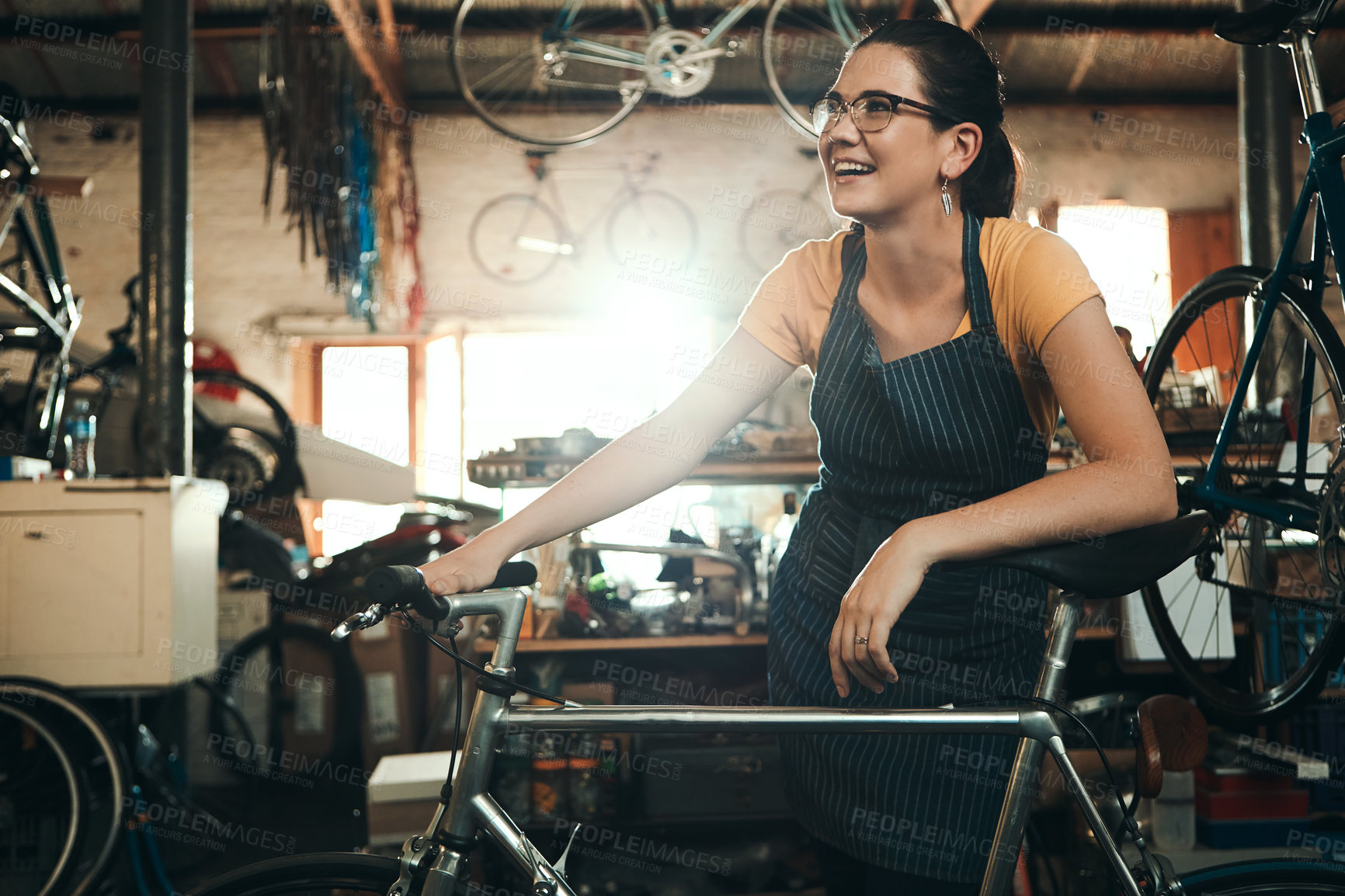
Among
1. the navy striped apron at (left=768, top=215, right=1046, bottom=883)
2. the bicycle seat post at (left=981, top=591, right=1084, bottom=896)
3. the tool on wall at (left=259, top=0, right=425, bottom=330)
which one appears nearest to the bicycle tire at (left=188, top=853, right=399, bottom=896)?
the navy striped apron at (left=768, top=215, right=1046, bottom=883)

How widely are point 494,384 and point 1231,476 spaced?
632cm

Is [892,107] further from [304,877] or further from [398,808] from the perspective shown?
[398,808]

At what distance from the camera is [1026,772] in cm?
103

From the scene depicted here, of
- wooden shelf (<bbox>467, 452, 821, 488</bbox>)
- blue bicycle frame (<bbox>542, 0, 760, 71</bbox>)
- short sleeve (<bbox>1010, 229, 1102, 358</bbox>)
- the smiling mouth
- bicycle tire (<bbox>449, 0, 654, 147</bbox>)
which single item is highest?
bicycle tire (<bbox>449, 0, 654, 147</bbox>)

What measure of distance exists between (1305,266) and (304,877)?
1971 millimetres

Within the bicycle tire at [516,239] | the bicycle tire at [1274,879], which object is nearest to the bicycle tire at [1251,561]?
the bicycle tire at [1274,879]

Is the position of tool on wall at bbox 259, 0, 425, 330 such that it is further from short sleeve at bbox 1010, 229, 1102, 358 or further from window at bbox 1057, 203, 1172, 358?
window at bbox 1057, 203, 1172, 358

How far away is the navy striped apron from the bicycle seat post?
0.32ft

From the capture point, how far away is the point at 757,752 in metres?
2.86

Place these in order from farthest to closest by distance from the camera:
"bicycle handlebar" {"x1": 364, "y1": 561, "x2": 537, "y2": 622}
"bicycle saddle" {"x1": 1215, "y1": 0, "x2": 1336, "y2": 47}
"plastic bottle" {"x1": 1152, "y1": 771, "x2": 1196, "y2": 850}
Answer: "plastic bottle" {"x1": 1152, "y1": 771, "x2": 1196, "y2": 850} < "bicycle saddle" {"x1": 1215, "y1": 0, "x2": 1336, "y2": 47} < "bicycle handlebar" {"x1": 364, "y1": 561, "x2": 537, "y2": 622}

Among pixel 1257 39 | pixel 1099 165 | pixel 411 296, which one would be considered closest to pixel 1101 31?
pixel 1099 165

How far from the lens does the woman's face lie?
1.14 meters

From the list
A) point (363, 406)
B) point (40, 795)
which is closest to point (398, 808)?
point (40, 795)

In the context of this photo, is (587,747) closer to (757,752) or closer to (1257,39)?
(757,752)
